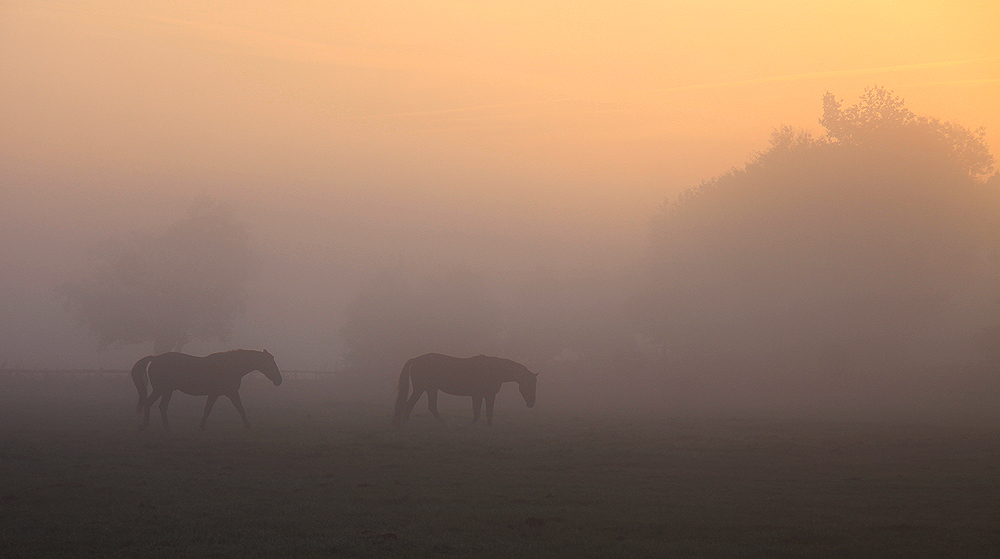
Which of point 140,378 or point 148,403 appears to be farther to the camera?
point 140,378

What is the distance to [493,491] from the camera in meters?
12.3

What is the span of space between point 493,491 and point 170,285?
1787 inches

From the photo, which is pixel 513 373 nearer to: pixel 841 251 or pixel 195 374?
pixel 195 374

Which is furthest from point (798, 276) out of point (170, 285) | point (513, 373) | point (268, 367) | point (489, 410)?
point (170, 285)

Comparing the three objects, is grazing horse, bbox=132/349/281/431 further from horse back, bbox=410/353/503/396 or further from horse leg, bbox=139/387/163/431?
horse back, bbox=410/353/503/396

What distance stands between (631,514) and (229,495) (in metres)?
6.38

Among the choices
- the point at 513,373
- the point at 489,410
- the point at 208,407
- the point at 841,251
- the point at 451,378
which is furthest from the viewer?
the point at 841,251

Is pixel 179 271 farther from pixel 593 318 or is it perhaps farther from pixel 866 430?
pixel 866 430

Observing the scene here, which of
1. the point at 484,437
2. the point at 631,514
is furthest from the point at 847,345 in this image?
the point at 631,514

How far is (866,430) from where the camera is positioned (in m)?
22.2

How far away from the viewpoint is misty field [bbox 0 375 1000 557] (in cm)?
888

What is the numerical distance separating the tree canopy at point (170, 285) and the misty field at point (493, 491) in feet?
99.6

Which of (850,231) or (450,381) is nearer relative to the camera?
(450,381)

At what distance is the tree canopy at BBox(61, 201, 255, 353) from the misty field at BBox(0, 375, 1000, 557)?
99.6ft
